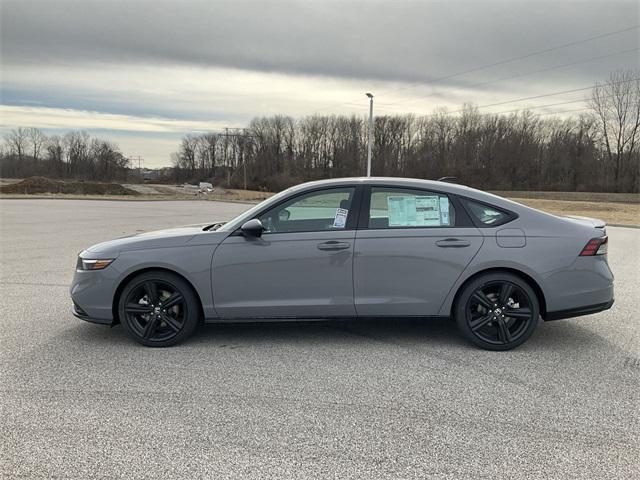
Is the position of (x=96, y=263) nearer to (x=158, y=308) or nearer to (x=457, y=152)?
(x=158, y=308)

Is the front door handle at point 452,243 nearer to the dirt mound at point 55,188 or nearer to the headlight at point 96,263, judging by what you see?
the headlight at point 96,263

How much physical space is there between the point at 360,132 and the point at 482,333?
295 ft

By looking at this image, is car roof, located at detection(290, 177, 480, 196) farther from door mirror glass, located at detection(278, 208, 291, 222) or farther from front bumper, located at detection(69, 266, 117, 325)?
front bumper, located at detection(69, 266, 117, 325)

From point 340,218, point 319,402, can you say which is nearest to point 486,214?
point 340,218

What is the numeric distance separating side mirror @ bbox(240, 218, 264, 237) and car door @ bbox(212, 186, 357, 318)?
0.06 m

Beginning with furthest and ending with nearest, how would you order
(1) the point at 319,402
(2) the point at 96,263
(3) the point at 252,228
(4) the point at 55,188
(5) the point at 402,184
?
(4) the point at 55,188 → (5) the point at 402,184 → (2) the point at 96,263 → (3) the point at 252,228 → (1) the point at 319,402

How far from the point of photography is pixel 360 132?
→ 9150cm

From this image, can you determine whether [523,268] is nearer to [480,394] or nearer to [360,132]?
[480,394]

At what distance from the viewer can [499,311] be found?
433 cm

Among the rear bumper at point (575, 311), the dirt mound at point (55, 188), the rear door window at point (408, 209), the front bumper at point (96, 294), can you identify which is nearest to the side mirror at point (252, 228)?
the rear door window at point (408, 209)

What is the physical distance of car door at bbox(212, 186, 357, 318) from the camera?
14.1ft

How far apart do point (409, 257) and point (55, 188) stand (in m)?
58.8

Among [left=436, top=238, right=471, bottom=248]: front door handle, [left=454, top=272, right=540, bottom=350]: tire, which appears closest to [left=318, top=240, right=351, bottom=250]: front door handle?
[left=436, top=238, right=471, bottom=248]: front door handle

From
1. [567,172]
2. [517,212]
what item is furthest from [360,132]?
[517,212]
